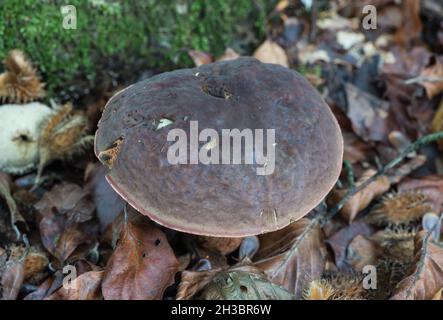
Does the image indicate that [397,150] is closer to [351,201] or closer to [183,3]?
[351,201]

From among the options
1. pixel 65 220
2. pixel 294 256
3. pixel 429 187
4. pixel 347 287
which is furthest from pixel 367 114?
pixel 65 220

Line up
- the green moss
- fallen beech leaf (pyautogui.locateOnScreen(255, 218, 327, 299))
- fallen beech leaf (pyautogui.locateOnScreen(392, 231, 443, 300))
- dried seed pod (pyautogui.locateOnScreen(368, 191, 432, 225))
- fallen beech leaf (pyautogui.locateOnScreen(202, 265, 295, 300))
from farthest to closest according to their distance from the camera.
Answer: the green moss → dried seed pod (pyautogui.locateOnScreen(368, 191, 432, 225)) → fallen beech leaf (pyautogui.locateOnScreen(255, 218, 327, 299)) → fallen beech leaf (pyautogui.locateOnScreen(392, 231, 443, 300)) → fallen beech leaf (pyautogui.locateOnScreen(202, 265, 295, 300))

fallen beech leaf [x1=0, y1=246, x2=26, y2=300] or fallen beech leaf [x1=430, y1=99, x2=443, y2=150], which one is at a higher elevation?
fallen beech leaf [x1=430, y1=99, x2=443, y2=150]

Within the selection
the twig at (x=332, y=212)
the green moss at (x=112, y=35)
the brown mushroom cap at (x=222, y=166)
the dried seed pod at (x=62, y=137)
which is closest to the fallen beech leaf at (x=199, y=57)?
the green moss at (x=112, y=35)

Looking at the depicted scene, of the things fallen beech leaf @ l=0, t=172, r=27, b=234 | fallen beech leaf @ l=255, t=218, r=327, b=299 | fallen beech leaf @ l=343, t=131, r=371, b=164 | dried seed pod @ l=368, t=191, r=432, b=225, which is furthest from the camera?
fallen beech leaf @ l=343, t=131, r=371, b=164

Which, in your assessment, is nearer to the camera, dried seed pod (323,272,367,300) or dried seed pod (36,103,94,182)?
dried seed pod (323,272,367,300)

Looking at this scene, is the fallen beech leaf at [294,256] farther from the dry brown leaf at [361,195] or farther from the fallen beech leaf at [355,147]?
the fallen beech leaf at [355,147]

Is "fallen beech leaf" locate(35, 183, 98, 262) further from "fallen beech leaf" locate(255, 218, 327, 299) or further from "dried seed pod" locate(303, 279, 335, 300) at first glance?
"dried seed pod" locate(303, 279, 335, 300)

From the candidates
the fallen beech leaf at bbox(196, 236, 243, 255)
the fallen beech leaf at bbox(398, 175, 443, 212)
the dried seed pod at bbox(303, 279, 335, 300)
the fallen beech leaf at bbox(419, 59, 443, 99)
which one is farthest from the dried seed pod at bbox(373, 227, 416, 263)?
the fallen beech leaf at bbox(419, 59, 443, 99)
